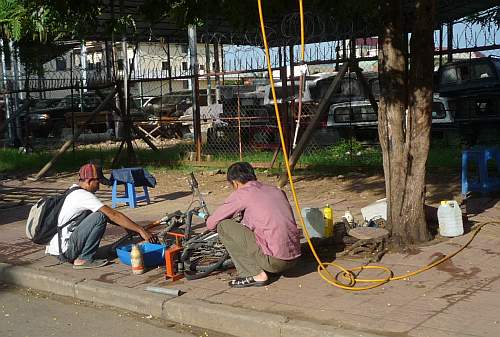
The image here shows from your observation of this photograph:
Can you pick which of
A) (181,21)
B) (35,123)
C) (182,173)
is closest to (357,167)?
(182,173)

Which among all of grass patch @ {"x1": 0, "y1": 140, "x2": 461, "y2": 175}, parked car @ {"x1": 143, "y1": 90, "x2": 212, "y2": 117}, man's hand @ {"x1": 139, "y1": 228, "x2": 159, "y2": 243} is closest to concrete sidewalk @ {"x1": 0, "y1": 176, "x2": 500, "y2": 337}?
man's hand @ {"x1": 139, "y1": 228, "x2": 159, "y2": 243}

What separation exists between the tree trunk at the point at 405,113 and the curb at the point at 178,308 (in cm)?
232

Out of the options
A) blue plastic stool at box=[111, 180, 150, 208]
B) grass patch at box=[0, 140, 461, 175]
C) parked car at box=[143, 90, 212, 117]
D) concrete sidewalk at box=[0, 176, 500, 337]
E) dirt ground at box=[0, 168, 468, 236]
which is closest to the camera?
concrete sidewalk at box=[0, 176, 500, 337]

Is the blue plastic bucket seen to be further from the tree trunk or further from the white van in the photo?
the white van

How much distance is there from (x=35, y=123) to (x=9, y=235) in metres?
19.1

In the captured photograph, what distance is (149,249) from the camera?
711 centimetres

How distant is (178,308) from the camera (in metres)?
5.74

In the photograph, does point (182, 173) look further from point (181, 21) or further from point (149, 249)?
point (149, 249)

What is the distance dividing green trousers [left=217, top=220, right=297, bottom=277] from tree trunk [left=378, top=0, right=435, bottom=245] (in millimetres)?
1614

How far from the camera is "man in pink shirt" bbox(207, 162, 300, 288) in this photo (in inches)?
232

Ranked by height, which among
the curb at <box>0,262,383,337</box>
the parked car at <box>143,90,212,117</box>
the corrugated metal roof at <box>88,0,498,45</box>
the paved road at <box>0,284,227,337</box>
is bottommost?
the paved road at <box>0,284,227,337</box>

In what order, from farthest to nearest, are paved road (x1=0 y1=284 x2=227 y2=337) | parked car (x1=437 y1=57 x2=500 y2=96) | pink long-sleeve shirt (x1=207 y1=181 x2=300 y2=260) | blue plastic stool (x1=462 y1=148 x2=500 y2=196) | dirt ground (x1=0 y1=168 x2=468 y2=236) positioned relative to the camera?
parked car (x1=437 y1=57 x2=500 y2=96)
dirt ground (x1=0 y1=168 x2=468 y2=236)
blue plastic stool (x1=462 y1=148 x2=500 y2=196)
pink long-sleeve shirt (x1=207 y1=181 x2=300 y2=260)
paved road (x1=0 y1=284 x2=227 y2=337)

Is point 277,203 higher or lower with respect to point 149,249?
higher

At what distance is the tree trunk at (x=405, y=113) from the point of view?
6805mm
